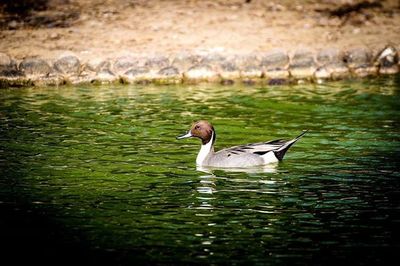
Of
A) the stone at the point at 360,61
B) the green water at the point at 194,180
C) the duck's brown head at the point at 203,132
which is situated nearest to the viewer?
the green water at the point at 194,180

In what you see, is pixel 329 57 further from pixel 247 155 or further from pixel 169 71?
pixel 247 155

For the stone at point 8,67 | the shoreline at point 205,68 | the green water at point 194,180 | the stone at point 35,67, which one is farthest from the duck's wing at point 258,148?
the stone at point 8,67

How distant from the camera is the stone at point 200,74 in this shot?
19.0m

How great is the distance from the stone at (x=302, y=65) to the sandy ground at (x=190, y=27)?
0.21 metres

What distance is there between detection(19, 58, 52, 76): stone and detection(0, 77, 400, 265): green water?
0.96 meters

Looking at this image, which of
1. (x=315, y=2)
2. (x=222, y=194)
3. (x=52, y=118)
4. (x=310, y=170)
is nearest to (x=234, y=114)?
(x=52, y=118)

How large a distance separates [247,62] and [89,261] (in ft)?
37.5

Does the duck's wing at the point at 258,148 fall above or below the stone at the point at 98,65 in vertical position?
below

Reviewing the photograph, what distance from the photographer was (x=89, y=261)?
8.14 meters

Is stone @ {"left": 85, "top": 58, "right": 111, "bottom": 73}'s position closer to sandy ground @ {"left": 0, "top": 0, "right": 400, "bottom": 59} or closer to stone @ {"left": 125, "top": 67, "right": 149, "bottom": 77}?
sandy ground @ {"left": 0, "top": 0, "right": 400, "bottom": 59}

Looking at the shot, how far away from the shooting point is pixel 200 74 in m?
19.1

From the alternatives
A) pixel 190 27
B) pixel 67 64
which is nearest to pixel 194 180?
pixel 67 64

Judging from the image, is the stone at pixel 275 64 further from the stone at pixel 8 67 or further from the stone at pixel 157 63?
the stone at pixel 8 67

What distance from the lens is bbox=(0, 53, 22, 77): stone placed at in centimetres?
1867
